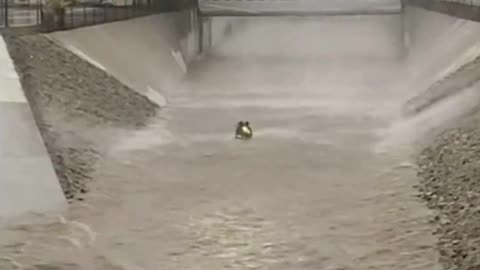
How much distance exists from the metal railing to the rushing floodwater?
0.87 meters

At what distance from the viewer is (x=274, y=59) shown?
1026 cm

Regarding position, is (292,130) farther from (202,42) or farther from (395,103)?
(202,42)

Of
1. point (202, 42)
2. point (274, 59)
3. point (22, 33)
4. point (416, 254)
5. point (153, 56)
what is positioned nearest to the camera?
point (416, 254)

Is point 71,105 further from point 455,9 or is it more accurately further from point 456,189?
point 455,9

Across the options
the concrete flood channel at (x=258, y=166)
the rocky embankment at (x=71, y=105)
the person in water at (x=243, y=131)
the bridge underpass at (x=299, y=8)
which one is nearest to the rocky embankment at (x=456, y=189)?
the concrete flood channel at (x=258, y=166)

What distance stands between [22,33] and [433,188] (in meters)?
2.59

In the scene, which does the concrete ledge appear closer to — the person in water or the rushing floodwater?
the rushing floodwater

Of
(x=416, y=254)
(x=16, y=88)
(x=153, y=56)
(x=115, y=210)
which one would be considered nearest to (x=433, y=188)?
(x=416, y=254)

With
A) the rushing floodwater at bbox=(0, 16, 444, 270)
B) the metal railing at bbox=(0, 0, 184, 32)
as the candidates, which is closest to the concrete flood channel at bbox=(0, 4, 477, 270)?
the rushing floodwater at bbox=(0, 16, 444, 270)

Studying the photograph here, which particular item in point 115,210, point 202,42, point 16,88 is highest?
Result: point 16,88

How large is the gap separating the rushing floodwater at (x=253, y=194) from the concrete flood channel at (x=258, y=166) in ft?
0.03

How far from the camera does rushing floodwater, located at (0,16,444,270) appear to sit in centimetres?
337

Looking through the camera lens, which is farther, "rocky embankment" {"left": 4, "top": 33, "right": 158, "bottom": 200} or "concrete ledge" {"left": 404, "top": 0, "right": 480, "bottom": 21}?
"concrete ledge" {"left": 404, "top": 0, "right": 480, "bottom": 21}

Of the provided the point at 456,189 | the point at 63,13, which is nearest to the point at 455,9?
the point at 63,13
